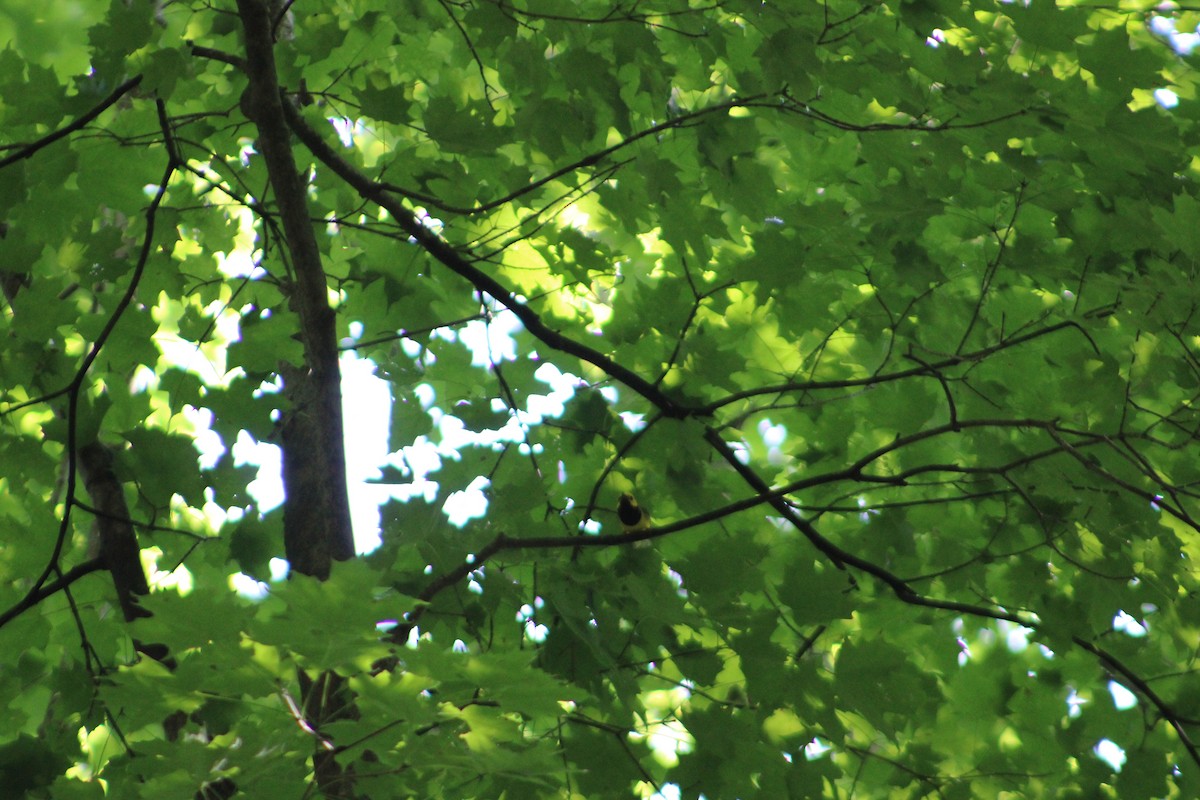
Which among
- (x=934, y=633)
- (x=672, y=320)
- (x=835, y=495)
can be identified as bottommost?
(x=934, y=633)

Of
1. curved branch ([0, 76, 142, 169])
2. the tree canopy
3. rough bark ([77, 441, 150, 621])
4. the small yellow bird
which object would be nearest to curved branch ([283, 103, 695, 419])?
the tree canopy

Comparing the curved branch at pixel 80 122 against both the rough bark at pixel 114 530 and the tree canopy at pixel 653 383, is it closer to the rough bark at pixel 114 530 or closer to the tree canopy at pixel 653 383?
the tree canopy at pixel 653 383

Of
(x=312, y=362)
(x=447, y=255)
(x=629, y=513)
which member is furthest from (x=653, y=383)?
(x=312, y=362)

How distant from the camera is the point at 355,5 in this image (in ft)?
11.0

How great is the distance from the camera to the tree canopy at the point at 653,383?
231 cm

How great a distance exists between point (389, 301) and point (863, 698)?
1.71m

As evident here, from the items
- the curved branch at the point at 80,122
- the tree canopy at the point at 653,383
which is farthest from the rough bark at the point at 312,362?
the curved branch at the point at 80,122

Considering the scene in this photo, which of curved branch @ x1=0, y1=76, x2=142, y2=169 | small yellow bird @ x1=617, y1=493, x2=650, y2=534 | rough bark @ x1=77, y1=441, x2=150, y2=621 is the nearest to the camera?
curved branch @ x1=0, y1=76, x2=142, y2=169

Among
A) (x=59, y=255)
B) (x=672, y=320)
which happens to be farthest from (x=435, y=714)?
(x=59, y=255)

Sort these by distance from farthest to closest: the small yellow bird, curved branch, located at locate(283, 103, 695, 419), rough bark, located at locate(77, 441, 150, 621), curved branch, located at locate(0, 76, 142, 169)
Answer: the small yellow bird < curved branch, located at locate(283, 103, 695, 419) < rough bark, located at locate(77, 441, 150, 621) < curved branch, located at locate(0, 76, 142, 169)

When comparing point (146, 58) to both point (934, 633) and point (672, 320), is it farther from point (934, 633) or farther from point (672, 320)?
point (934, 633)

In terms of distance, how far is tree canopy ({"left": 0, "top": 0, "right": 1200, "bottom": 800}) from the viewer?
231 cm

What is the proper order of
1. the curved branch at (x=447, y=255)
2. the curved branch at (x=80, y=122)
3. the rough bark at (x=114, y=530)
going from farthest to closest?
the curved branch at (x=447, y=255)
the rough bark at (x=114, y=530)
the curved branch at (x=80, y=122)

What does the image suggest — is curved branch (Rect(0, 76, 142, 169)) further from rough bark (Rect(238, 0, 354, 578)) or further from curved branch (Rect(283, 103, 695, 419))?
curved branch (Rect(283, 103, 695, 419))
